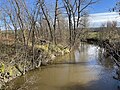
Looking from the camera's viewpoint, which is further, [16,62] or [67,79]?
[16,62]

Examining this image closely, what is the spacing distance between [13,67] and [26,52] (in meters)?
1.69

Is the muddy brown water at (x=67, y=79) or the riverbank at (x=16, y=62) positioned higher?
the riverbank at (x=16, y=62)

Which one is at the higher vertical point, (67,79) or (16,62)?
(16,62)

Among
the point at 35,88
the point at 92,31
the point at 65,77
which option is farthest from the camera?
the point at 92,31

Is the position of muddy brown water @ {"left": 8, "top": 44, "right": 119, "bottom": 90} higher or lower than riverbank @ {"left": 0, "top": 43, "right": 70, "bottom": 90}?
lower

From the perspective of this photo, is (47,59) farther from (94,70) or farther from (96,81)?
(96,81)

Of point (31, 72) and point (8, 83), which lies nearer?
point (8, 83)

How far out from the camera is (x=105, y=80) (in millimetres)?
12453

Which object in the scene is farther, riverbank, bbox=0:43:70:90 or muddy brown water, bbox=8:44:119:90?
riverbank, bbox=0:43:70:90

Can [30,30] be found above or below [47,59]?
above

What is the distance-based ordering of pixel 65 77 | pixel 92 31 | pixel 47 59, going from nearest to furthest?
pixel 65 77, pixel 47 59, pixel 92 31

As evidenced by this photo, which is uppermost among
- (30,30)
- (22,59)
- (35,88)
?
(30,30)

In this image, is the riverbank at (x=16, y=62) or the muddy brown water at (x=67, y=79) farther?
the riverbank at (x=16, y=62)

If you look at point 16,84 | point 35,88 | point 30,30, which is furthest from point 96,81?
point 30,30
